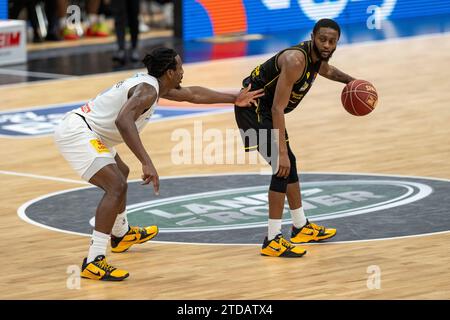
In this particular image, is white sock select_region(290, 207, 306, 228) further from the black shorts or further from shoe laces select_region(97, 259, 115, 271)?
shoe laces select_region(97, 259, 115, 271)

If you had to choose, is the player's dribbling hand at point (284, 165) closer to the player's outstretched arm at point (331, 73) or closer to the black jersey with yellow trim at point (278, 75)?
the black jersey with yellow trim at point (278, 75)

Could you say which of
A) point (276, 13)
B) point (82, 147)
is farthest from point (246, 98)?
point (276, 13)

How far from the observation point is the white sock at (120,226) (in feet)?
28.3

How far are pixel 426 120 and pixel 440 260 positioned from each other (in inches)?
227

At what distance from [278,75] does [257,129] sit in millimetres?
427

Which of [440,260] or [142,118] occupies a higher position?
[142,118]

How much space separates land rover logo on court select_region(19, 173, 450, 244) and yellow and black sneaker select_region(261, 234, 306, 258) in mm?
440

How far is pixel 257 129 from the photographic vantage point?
860 cm

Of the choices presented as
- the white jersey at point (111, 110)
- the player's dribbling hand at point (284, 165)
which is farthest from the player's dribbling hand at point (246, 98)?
the white jersey at point (111, 110)

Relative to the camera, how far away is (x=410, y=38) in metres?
20.5

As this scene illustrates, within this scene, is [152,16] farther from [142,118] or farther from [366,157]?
[142,118]

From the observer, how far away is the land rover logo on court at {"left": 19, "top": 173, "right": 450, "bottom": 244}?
916cm

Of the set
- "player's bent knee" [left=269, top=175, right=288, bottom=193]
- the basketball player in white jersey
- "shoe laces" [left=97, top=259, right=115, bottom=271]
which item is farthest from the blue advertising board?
"shoe laces" [left=97, top=259, right=115, bottom=271]
